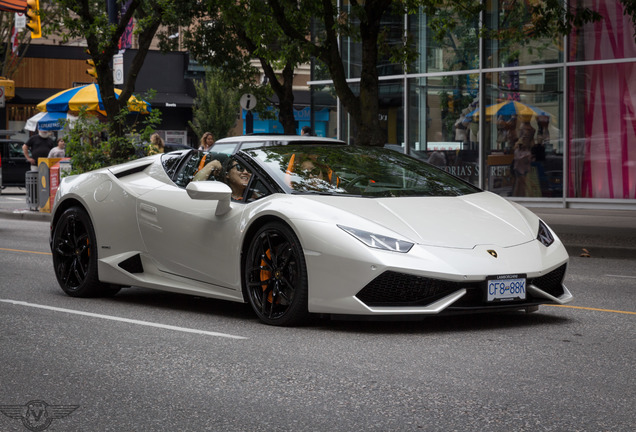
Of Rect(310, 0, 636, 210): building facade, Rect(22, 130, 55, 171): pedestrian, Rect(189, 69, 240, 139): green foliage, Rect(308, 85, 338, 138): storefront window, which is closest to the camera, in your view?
Rect(310, 0, 636, 210): building facade

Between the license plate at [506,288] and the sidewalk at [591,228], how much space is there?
7225mm

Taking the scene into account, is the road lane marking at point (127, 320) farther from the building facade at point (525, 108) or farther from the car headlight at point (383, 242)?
the building facade at point (525, 108)

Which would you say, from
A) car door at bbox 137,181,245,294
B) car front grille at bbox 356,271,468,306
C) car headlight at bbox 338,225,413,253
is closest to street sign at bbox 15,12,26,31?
car door at bbox 137,181,245,294

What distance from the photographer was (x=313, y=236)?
266 inches

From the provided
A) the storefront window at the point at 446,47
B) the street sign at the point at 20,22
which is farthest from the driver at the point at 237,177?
the street sign at the point at 20,22

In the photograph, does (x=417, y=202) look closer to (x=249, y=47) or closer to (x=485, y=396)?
(x=485, y=396)

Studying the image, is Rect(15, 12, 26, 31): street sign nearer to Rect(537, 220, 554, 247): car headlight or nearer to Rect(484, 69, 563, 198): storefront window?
Rect(484, 69, 563, 198): storefront window

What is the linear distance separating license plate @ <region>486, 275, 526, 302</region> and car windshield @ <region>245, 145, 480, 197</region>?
1.09 meters

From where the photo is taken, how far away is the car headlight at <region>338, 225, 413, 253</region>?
6566 mm

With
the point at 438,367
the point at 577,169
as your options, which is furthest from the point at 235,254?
the point at 577,169

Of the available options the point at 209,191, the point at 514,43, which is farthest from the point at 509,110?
the point at 209,191

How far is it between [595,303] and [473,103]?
17.0 meters

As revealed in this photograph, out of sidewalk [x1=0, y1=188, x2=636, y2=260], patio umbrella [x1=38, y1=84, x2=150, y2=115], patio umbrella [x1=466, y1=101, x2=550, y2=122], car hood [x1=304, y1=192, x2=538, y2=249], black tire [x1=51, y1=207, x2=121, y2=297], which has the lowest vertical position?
sidewalk [x1=0, y1=188, x2=636, y2=260]

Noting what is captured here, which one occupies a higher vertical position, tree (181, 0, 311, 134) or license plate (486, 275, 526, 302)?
tree (181, 0, 311, 134)
